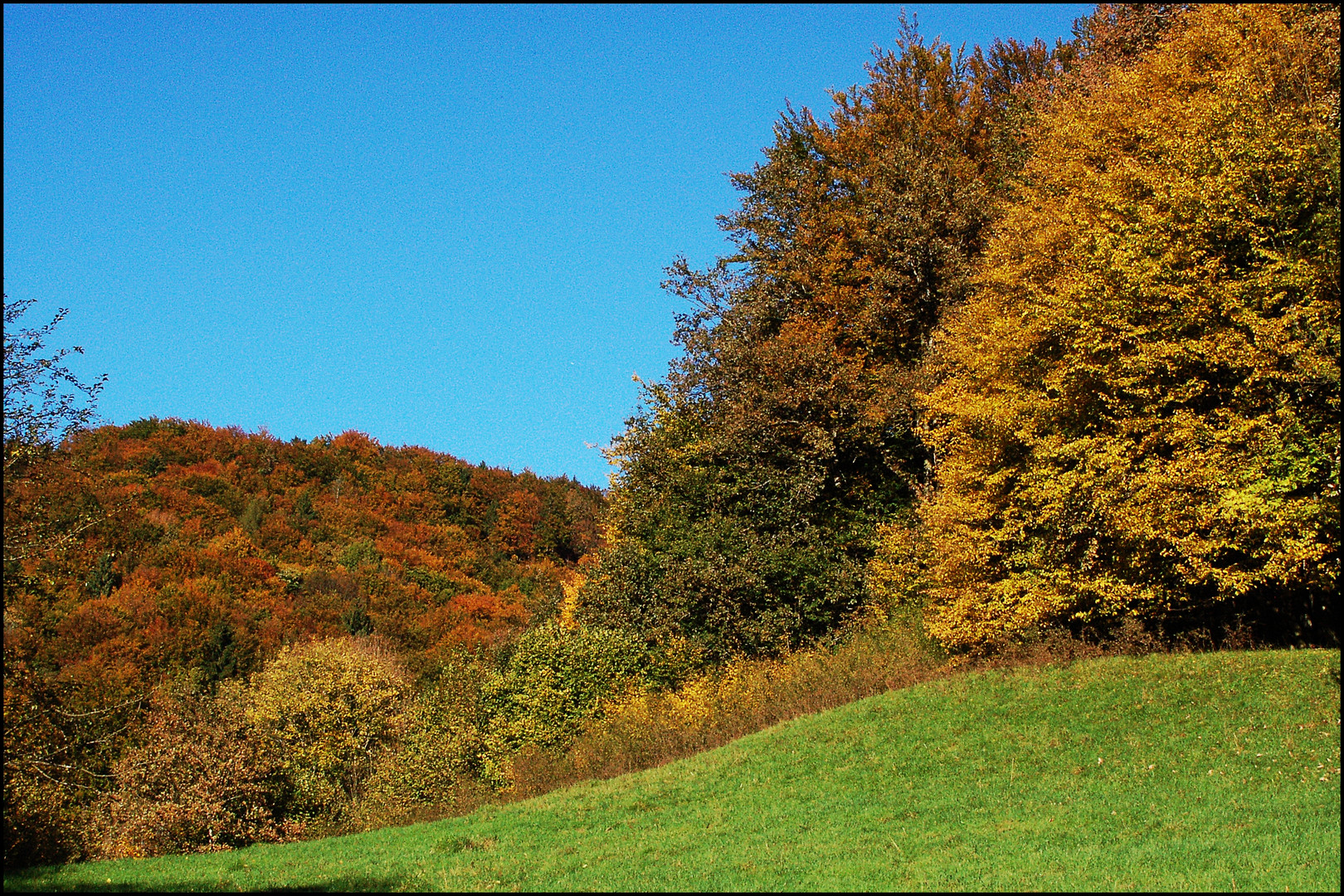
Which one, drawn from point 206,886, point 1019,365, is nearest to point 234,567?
point 206,886

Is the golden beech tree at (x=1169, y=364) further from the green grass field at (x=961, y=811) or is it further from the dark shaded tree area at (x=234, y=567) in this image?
the dark shaded tree area at (x=234, y=567)

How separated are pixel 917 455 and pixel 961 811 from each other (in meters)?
18.1

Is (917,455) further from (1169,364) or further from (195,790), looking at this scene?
(195,790)

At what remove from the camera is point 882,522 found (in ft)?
97.3

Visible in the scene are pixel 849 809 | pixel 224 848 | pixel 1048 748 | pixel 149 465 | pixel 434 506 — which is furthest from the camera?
Answer: pixel 434 506

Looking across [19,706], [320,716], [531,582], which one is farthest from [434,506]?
[19,706]

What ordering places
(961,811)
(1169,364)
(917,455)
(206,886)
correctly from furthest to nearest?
(917,455)
(1169,364)
(206,886)
(961,811)

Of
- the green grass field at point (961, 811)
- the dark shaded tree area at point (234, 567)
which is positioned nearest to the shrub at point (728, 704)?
the green grass field at point (961, 811)

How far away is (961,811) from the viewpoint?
14266mm

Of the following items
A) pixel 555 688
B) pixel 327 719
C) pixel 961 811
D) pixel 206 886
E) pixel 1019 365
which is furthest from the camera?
pixel 327 719

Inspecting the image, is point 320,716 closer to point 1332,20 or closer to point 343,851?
point 343,851

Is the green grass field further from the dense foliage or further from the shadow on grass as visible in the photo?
the dense foliage

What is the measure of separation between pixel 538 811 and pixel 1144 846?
10.9m

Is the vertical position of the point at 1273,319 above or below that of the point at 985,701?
above
